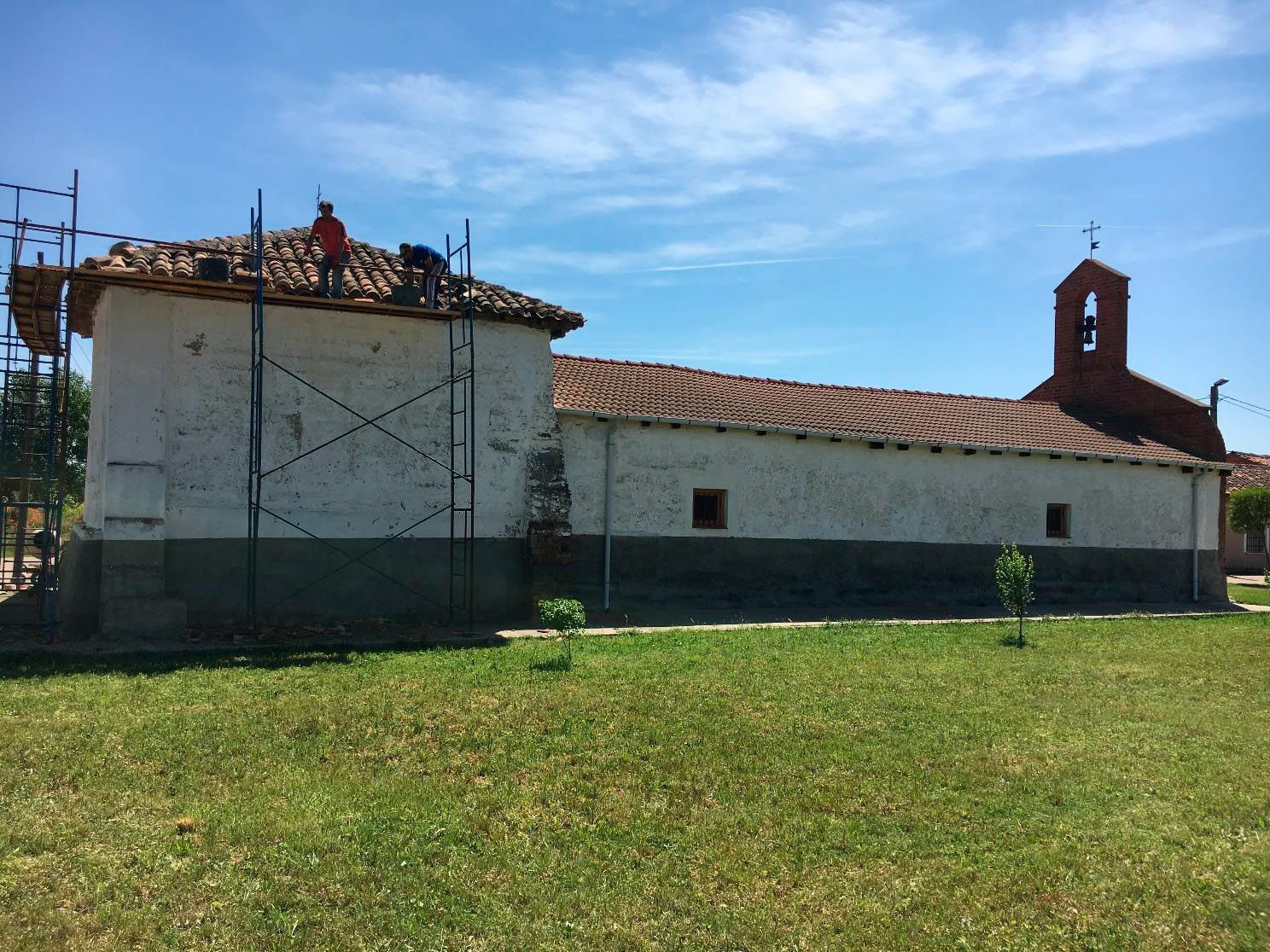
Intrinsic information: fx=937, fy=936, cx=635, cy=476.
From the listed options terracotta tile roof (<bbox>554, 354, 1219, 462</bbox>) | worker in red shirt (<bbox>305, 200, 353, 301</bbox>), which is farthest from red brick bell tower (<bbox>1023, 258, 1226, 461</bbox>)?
worker in red shirt (<bbox>305, 200, 353, 301</bbox>)

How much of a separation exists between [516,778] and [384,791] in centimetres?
88

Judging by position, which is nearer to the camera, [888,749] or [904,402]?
[888,749]

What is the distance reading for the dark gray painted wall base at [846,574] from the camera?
15664 mm

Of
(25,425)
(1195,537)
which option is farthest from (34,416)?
(1195,537)

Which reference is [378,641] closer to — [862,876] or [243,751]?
[243,751]

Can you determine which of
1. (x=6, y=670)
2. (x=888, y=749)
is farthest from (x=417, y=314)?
(x=888, y=749)

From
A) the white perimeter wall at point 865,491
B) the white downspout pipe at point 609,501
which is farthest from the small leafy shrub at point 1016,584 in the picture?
the white downspout pipe at point 609,501

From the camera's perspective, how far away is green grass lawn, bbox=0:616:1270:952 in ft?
14.4

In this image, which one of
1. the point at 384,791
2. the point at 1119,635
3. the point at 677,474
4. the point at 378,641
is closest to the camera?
the point at 384,791

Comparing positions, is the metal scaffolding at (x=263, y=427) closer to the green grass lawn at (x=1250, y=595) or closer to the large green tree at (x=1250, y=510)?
the green grass lawn at (x=1250, y=595)

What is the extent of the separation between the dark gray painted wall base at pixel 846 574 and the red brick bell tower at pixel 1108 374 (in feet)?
10.3

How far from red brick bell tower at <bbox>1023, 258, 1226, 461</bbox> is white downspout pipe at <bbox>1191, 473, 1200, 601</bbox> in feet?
3.14

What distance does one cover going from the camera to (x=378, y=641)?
39.1 feet

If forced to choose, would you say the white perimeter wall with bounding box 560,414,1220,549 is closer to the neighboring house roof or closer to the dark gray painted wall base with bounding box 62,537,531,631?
the dark gray painted wall base with bounding box 62,537,531,631
